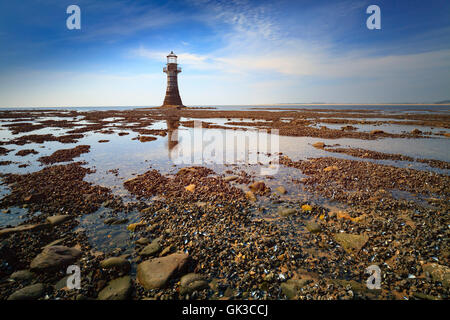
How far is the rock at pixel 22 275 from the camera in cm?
505

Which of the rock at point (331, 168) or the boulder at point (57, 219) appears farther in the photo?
the rock at point (331, 168)

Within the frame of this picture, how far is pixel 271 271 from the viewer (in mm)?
5344

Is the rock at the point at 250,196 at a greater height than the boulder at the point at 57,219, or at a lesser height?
greater

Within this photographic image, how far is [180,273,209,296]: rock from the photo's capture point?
189 inches

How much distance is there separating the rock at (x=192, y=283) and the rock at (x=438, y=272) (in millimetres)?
6223

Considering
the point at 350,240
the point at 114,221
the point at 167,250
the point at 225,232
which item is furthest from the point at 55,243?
the point at 350,240

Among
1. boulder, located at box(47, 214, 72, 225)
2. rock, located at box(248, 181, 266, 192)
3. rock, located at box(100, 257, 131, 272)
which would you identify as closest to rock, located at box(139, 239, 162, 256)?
rock, located at box(100, 257, 131, 272)

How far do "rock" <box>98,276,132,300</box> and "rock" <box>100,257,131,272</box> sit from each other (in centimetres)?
38

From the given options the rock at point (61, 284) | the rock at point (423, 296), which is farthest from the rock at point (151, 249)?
the rock at point (423, 296)

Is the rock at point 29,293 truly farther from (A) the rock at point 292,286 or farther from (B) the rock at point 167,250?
(A) the rock at point 292,286

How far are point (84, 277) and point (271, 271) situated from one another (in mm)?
5351

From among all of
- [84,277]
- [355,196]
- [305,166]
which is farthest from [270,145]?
[84,277]

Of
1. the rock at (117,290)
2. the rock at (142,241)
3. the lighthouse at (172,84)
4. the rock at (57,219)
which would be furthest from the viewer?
the lighthouse at (172,84)

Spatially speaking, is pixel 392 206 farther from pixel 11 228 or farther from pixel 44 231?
pixel 11 228
